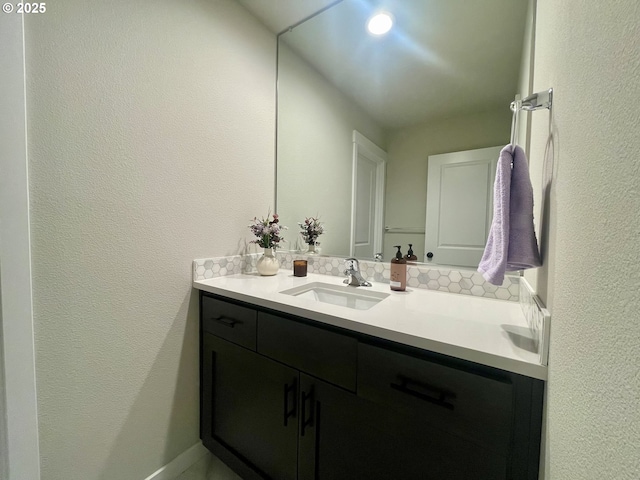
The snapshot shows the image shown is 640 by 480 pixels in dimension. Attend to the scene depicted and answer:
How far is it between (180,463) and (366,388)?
3.49ft

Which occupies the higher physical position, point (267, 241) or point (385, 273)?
point (267, 241)

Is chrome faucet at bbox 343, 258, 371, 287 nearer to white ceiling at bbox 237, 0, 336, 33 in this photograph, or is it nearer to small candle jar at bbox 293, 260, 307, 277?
small candle jar at bbox 293, 260, 307, 277

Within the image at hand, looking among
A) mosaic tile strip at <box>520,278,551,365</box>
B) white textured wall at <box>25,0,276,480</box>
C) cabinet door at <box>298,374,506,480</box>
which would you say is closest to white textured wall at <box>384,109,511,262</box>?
mosaic tile strip at <box>520,278,551,365</box>

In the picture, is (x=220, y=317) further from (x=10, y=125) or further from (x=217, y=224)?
(x=10, y=125)

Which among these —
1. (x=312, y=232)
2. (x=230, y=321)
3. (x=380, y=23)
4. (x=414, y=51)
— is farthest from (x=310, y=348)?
(x=380, y=23)

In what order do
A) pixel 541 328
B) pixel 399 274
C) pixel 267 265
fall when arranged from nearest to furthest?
pixel 541 328, pixel 399 274, pixel 267 265

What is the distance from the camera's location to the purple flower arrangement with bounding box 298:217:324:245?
154 centimetres

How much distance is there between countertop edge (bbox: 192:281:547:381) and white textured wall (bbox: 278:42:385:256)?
68 centimetres

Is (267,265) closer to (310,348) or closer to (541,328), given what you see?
(310,348)

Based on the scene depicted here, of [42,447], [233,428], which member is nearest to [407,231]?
[233,428]

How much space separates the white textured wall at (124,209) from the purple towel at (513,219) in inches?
46.0

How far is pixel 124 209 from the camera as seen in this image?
0.96 m

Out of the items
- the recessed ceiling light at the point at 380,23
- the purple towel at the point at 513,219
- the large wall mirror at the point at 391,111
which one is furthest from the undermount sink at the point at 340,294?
the recessed ceiling light at the point at 380,23

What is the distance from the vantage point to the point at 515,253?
604 millimetres
